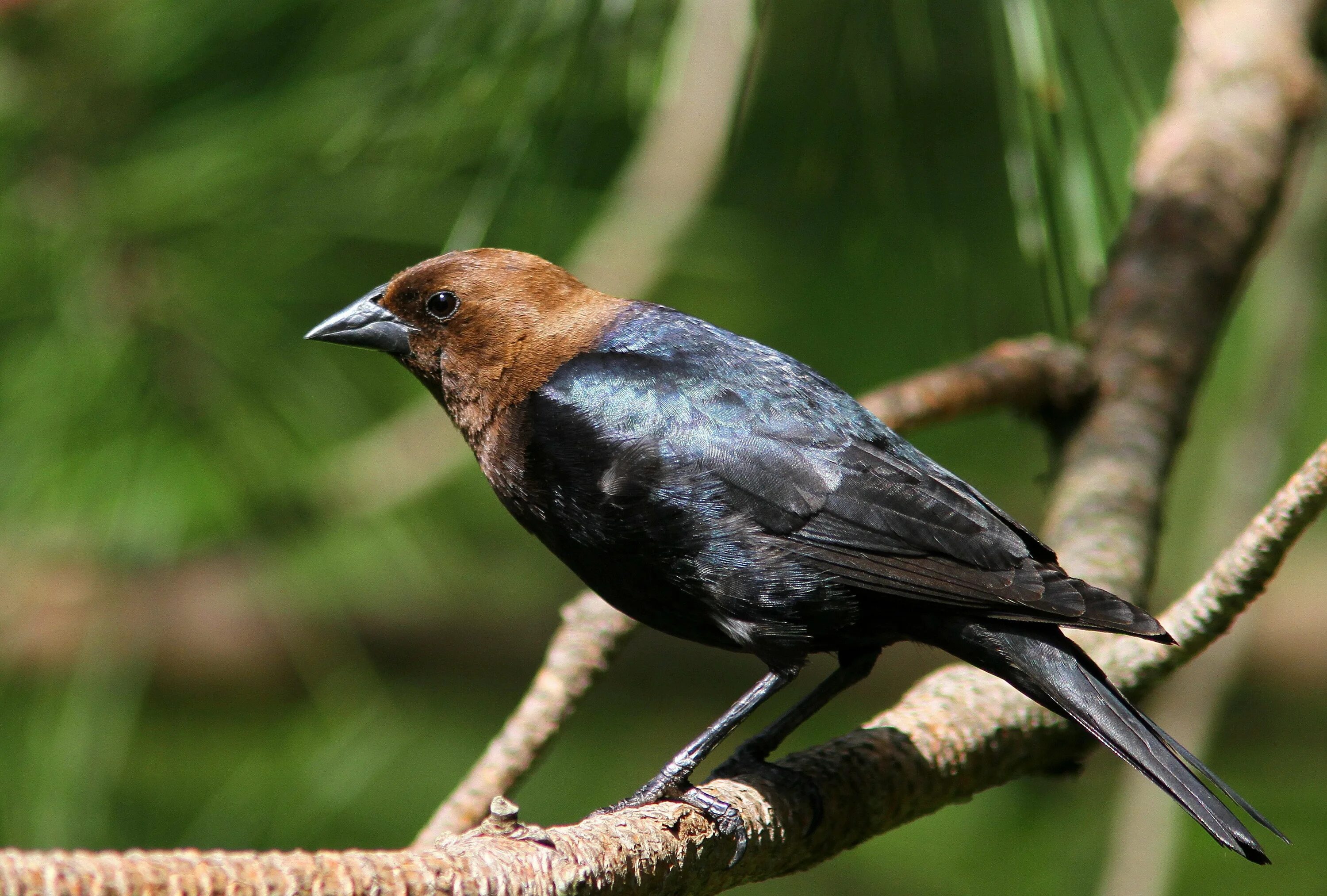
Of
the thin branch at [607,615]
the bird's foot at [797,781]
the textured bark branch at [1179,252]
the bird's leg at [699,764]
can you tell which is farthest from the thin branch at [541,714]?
the textured bark branch at [1179,252]

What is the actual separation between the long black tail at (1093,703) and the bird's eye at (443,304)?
1366 mm

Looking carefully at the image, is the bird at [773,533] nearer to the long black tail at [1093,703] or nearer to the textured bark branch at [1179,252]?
the long black tail at [1093,703]

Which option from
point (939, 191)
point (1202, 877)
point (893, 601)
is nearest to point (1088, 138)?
point (939, 191)

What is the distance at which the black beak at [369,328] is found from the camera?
124 inches

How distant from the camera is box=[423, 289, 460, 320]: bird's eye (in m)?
3.14

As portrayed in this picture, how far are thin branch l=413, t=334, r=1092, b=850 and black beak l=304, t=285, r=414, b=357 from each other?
77 centimetres

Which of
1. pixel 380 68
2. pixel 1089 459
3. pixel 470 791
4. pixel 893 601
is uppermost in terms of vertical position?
pixel 380 68

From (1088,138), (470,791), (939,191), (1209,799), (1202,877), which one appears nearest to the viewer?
(1209,799)

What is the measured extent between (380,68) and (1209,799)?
2503 millimetres

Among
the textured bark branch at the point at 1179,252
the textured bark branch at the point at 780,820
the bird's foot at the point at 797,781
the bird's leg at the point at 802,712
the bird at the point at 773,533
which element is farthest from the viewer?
the textured bark branch at the point at 1179,252

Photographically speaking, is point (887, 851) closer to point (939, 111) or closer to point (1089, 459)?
point (1089, 459)

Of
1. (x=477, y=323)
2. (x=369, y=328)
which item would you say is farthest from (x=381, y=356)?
(x=477, y=323)

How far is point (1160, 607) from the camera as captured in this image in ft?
19.0

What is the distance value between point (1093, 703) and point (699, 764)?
0.74 meters
